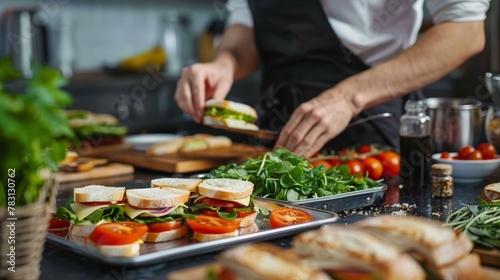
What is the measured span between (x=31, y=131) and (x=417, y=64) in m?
1.73

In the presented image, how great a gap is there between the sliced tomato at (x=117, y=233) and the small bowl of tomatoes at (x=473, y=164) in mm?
1134

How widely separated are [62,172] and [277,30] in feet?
3.33

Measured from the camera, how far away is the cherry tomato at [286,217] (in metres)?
1.51

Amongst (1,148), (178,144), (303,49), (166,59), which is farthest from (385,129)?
(166,59)

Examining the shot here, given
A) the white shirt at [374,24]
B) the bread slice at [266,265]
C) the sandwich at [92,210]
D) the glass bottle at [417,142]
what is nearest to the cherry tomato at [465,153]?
the glass bottle at [417,142]

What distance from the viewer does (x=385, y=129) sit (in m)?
2.75

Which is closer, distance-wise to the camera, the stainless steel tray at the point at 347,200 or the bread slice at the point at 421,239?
the bread slice at the point at 421,239

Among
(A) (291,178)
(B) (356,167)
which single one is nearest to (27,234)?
(A) (291,178)

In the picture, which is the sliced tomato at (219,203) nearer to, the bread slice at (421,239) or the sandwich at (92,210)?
the sandwich at (92,210)

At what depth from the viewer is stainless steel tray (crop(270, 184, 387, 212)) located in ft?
5.64

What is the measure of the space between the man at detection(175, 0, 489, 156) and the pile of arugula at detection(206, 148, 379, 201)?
0.38 meters

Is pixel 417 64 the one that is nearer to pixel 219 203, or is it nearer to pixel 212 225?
pixel 219 203

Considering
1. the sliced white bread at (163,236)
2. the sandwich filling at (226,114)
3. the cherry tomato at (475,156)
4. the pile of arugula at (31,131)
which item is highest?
the pile of arugula at (31,131)

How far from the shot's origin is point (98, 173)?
2590mm
